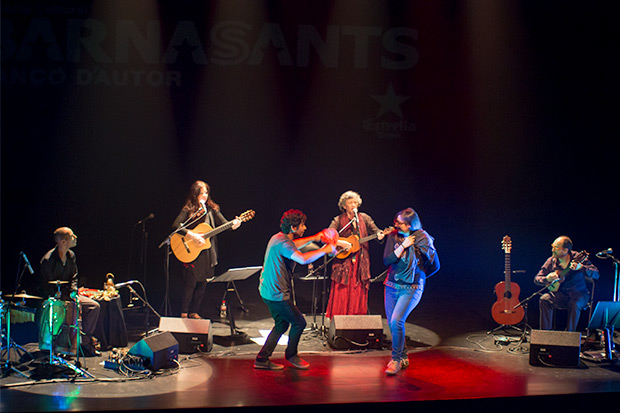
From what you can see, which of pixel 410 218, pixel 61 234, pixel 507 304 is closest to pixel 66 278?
pixel 61 234

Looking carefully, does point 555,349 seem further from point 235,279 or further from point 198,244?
point 198,244

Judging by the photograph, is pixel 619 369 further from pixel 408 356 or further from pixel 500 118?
pixel 500 118

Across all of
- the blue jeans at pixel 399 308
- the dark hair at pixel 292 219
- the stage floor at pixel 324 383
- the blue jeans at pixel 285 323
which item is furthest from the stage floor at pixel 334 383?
the dark hair at pixel 292 219

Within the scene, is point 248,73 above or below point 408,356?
above

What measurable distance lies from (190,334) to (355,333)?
188cm

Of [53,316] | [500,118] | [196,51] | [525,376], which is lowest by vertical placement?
[525,376]

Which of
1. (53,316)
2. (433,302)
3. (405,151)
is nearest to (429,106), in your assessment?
(405,151)

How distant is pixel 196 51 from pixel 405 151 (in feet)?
12.3

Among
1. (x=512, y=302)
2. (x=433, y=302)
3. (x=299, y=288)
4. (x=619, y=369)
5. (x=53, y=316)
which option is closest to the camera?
(x=53, y=316)

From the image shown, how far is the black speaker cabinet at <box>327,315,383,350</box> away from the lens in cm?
741

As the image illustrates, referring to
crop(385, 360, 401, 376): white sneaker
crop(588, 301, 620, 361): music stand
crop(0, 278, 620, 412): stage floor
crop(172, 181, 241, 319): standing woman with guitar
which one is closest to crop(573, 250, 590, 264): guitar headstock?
crop(588, 301, 620, 361): music stand

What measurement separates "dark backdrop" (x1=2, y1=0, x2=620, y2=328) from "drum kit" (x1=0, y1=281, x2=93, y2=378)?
357 cm

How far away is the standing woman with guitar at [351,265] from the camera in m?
7.93

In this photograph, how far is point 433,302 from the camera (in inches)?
413
